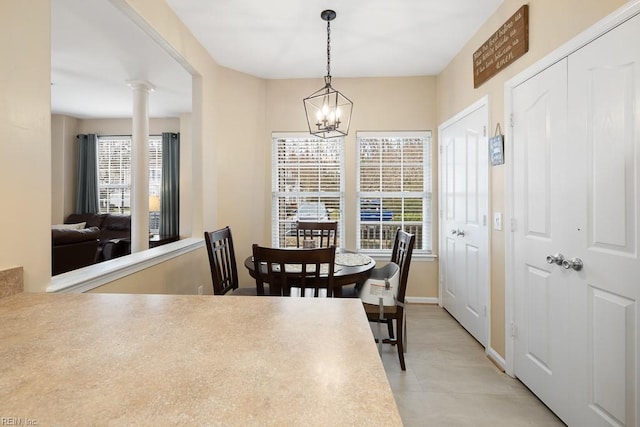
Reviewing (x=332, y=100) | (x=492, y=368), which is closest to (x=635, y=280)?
(x=492, y=368)

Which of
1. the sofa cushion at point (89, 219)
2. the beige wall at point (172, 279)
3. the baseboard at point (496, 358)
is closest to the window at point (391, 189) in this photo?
the baseboard at point (496, 358)

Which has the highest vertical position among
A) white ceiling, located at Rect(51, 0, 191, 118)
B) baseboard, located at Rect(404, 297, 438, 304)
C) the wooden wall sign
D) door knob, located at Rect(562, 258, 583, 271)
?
white ceiling, located at Rect(51, 0, 191, 118)

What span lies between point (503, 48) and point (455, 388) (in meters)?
2.37

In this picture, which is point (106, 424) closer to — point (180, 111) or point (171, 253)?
point (171, 253)

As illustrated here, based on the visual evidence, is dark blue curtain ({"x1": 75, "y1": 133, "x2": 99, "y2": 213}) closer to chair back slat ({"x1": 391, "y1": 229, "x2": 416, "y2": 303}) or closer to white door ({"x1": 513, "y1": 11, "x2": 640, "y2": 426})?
chair back slat ({"x1": 391, "y1": 229, "x2": 416, "y2": 303})

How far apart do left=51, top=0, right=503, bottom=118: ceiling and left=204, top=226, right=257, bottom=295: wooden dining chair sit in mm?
1716

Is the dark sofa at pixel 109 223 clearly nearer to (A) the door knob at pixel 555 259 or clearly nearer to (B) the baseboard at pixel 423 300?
(B) the baseboard at pixel 423 300

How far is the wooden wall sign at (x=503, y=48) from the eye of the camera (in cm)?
200

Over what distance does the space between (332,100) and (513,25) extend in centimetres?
198

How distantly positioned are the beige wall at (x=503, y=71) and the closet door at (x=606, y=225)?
187 millimetres

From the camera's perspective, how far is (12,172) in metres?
1.18

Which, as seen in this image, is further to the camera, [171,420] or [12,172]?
[12,172]

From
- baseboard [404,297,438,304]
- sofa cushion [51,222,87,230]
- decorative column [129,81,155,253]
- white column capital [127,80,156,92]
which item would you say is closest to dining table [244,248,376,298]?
baseboard [404,297,438,304]

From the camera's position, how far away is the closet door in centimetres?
132
